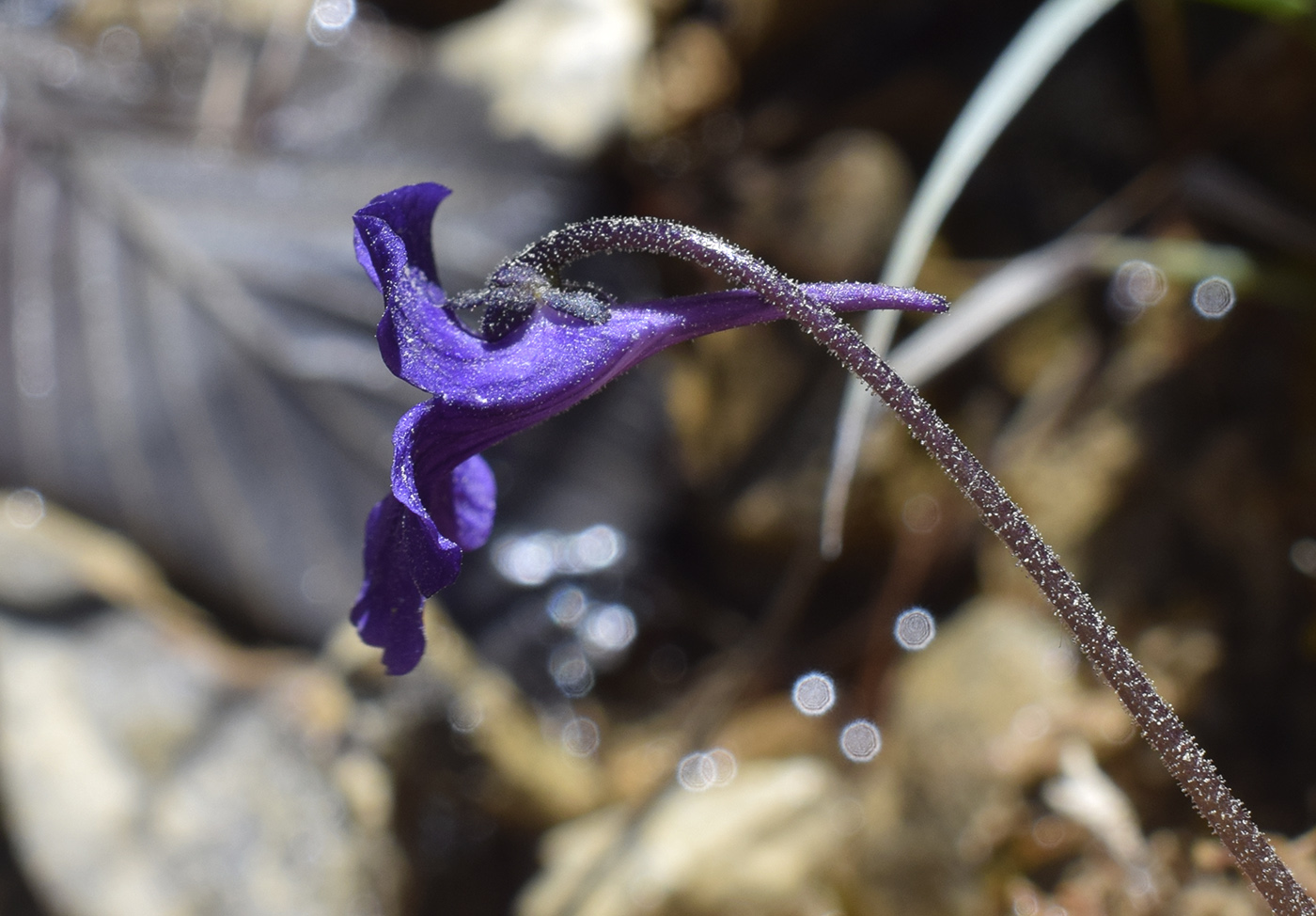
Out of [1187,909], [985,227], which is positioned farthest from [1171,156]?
[1187,909]

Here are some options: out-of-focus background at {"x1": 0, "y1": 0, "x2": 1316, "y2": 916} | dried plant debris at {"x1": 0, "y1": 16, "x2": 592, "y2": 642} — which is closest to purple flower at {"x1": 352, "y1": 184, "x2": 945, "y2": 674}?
out-of-focus background at {"x1": 0, "y1": 0, "x2": 1316, "y2": 916}

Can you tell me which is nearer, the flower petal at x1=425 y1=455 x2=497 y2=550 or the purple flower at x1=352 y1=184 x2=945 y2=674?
the purple flower at x1=352 y1=184 x2=945 y2=674

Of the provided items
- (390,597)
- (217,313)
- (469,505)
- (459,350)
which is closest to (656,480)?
(217,313)

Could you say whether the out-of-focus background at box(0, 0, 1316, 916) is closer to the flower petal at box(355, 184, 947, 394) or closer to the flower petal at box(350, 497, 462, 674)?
the flower petal at box(355, 184, 947, 394)

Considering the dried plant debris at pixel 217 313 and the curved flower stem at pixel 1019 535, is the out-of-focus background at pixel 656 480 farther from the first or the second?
the curved flower stem at pixel 1019 535

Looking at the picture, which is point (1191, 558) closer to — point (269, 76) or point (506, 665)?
Result: point (506, 665)

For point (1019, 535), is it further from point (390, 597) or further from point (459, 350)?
point (390, 597)
